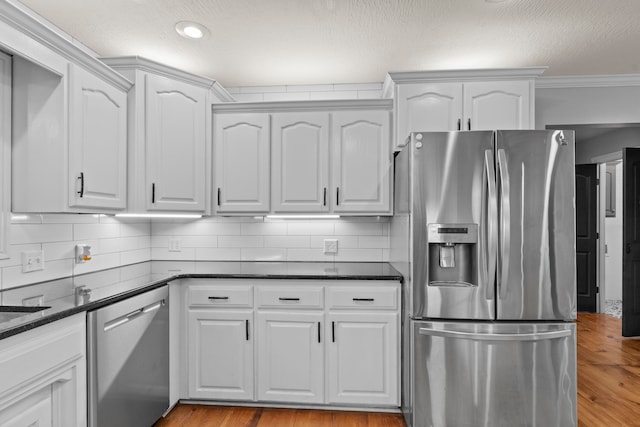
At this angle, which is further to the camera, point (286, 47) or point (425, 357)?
point (286, 47)

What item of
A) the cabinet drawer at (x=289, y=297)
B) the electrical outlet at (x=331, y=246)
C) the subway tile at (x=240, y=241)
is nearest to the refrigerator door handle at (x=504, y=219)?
the cabinet drawer at (x=289, y=297)

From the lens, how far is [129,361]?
1998 mm

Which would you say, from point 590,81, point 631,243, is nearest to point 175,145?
point 590,81

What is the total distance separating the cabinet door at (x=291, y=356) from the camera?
8.23ft

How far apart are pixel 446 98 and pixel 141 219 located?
2.56 meters

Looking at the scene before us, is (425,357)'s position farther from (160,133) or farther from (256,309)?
(160,133)

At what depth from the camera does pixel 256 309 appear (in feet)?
8.33

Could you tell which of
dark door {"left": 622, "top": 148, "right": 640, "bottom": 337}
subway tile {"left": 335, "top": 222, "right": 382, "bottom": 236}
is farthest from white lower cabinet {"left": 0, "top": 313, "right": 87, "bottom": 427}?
dark door {"left": 622, "top": 148, "right": 640, "bottom": 337}

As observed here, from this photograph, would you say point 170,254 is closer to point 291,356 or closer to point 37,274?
point 37,274

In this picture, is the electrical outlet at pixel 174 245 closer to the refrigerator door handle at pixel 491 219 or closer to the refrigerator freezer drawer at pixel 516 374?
the refrigerator freezer drawer at pixel 516 374

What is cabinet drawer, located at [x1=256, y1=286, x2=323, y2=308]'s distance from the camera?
2510 millimetres

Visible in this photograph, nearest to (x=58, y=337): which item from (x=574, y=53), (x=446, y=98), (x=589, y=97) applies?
(x=446, y=98)

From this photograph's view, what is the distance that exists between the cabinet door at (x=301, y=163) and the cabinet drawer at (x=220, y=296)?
690 mm

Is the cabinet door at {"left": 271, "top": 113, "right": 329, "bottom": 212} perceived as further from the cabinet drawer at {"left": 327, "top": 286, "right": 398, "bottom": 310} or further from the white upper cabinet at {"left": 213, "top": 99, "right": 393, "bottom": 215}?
the cabinet drawer at {"left": 327, "top": 286, "right": 398, "bottom": 310}
